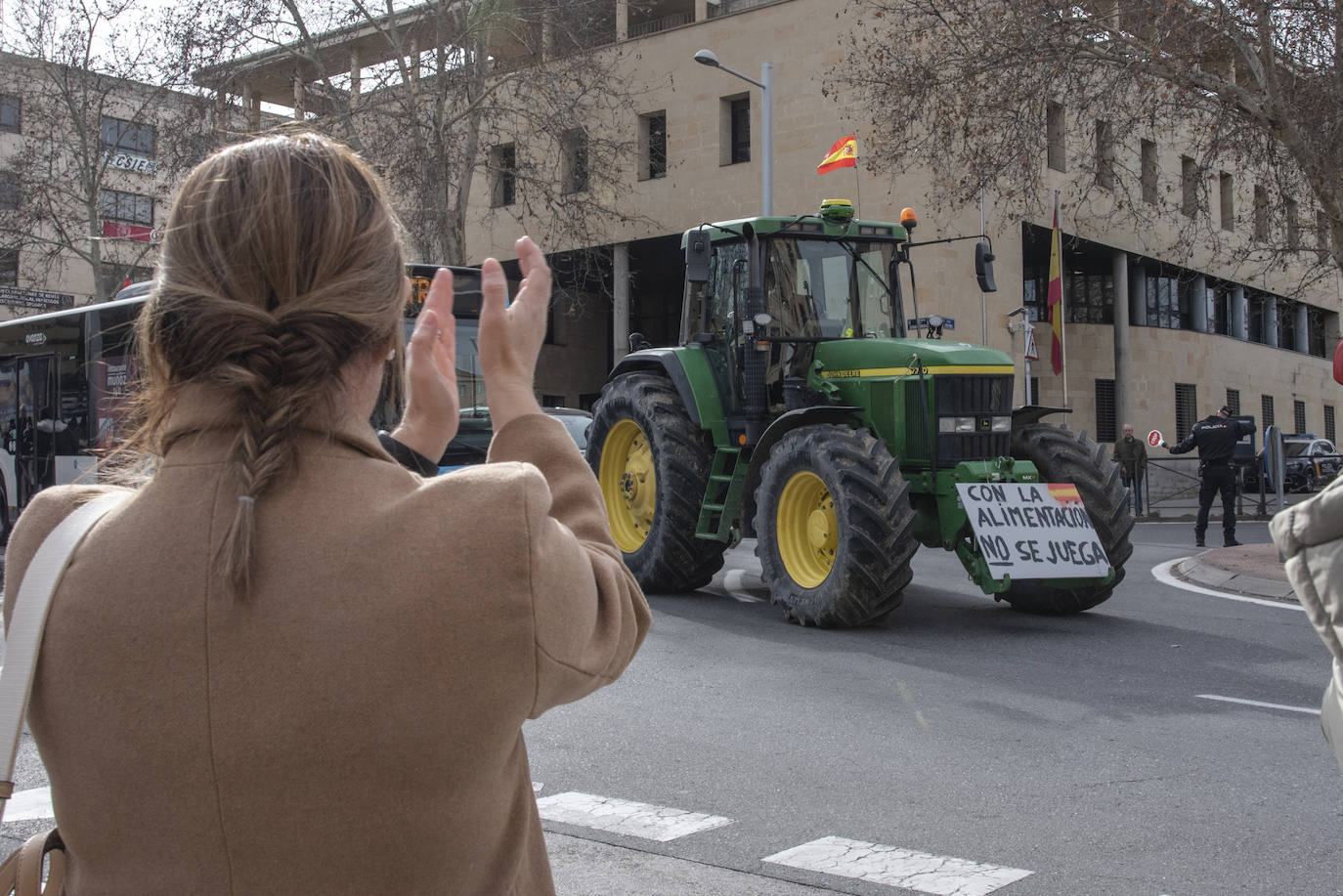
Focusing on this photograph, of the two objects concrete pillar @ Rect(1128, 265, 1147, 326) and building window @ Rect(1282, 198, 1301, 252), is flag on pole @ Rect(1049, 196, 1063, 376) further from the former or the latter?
concrete pillar @ Rect(1128, 265, 1147, 326)

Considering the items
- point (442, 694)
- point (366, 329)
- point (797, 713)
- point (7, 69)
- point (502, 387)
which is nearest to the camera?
point (442, 694)

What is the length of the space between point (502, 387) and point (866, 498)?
22.4 feet

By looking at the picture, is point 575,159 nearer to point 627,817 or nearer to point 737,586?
point 737,586

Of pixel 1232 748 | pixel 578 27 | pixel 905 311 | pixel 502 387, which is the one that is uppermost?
pixel 578 27

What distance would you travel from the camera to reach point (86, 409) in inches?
683

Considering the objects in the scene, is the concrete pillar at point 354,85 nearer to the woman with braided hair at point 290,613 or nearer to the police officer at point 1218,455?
the police officer at point 1218,455

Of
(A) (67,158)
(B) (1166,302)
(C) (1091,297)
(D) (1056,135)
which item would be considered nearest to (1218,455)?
(D) (1056,135)

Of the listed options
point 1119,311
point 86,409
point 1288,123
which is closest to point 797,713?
point 1288,123

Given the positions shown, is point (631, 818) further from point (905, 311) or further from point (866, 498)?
point (905, 311)

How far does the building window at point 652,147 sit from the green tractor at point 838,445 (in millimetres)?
21889

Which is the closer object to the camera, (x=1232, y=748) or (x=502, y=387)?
(x=502, y=387)

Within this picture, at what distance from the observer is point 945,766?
5.27 meters

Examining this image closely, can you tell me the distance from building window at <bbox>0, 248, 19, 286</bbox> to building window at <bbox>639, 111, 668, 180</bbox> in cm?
1711

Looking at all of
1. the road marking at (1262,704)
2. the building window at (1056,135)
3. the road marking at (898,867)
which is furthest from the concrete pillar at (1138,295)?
the road marking at (898,867)
